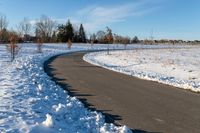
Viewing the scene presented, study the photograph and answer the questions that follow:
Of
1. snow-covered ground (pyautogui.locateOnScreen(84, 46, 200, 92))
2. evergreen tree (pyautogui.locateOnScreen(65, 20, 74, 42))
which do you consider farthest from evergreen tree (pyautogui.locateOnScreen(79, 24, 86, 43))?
snow-covered ground (pyautogui.locateOnScreen(84, 46, 200, 92))

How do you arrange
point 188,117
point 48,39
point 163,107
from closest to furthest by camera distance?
1. point 188,117
2. point 163,107
3. point 48,39

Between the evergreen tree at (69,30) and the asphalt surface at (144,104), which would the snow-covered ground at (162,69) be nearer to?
the asphalt surface at (144,104)

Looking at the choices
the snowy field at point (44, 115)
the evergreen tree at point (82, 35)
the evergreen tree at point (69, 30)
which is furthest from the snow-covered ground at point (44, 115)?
the evergreen tree at point (82, 35)

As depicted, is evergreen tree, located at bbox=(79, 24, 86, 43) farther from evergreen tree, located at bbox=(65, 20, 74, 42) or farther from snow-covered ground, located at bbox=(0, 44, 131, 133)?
snow-covered ground, located at bbox=(0, 44, 131, 133)

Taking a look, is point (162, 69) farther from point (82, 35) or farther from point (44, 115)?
point (82, 35)

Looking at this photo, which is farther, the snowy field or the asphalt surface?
the asphalt surface

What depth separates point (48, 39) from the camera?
11912 cm

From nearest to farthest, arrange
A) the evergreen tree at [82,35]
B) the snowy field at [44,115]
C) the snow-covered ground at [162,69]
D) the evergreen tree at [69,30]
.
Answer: the snowy field at [44,115]
the snow-covered ground at [162,69]
the evergreen tree at [69,30]
the evergreen tree at [82,35]

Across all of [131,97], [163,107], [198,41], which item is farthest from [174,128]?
[198,41]

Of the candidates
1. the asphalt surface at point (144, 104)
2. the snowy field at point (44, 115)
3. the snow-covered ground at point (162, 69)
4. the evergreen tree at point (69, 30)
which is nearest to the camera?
the snowy field at point (44, 115)

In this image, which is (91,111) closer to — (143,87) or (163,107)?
(163,107)

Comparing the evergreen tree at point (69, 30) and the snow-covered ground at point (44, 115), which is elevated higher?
the evergreen tree at point (69, 30)

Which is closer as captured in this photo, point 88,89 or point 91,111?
point 91,111

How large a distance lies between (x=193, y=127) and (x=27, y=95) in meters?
5.38
